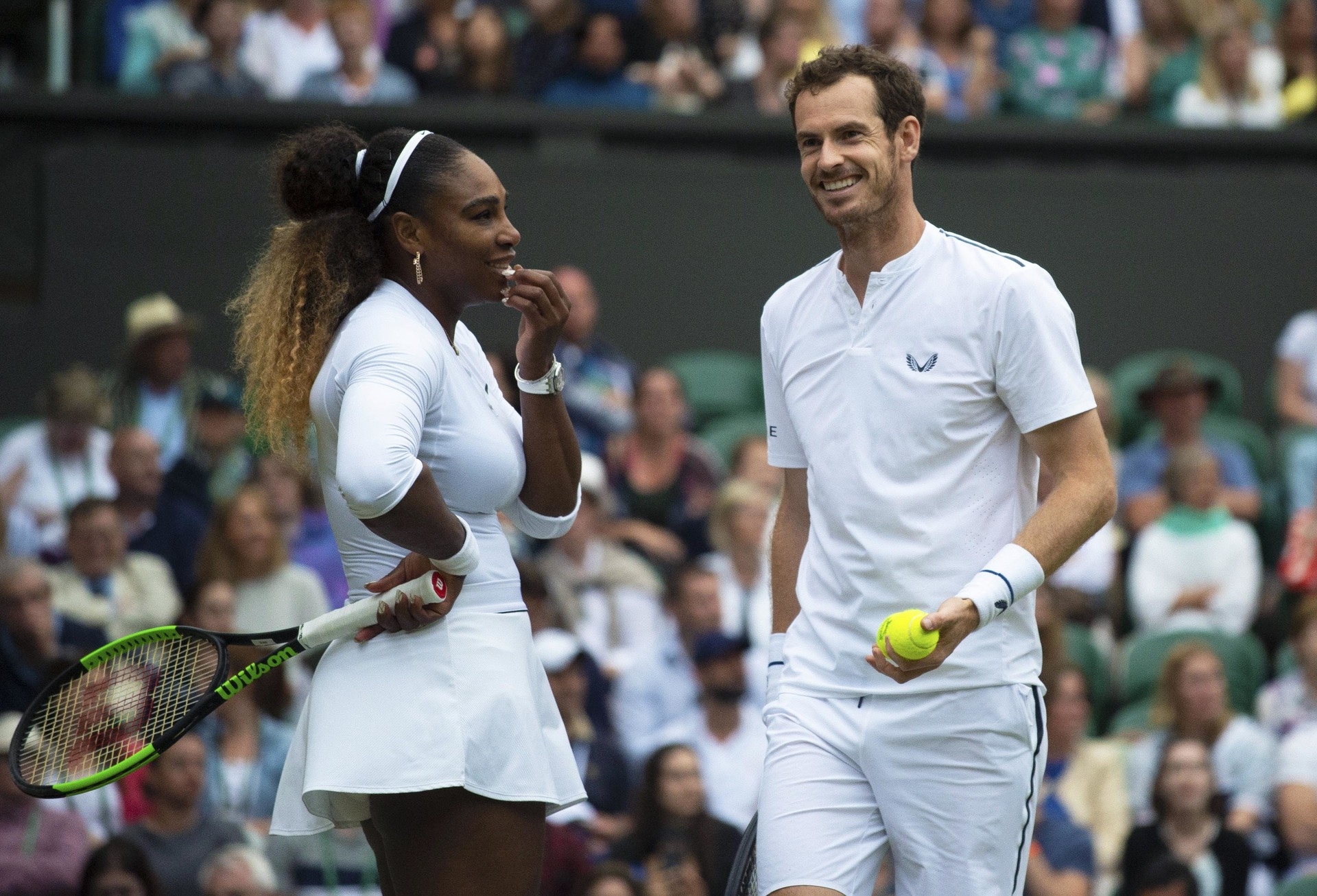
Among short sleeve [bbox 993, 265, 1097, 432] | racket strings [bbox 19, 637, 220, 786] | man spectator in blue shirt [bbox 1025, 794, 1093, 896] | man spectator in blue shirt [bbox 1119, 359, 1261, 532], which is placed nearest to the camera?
short sleeve [bbox 993, 265, 1097, 432]

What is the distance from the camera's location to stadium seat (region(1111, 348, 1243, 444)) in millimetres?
8883

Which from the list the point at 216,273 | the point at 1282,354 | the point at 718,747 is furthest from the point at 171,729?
the point at 1282,354

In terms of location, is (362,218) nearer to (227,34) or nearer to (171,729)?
(171,729)

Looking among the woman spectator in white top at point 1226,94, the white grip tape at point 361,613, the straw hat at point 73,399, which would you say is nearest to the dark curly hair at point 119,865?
the straw hat at point 73,399

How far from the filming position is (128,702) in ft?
11.6

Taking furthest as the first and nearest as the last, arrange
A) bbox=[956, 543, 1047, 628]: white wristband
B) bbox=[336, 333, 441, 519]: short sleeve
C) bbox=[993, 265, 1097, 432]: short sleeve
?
bbox=[993, 265, 1097, 432]: short sleeve → bbox=[956, 543, 1047, 628]: white wristband → bbox=[336, 333, 441, 519]: short sleeve

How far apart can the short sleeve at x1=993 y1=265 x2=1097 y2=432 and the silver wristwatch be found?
2.64 feet

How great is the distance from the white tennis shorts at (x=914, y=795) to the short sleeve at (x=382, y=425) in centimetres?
95

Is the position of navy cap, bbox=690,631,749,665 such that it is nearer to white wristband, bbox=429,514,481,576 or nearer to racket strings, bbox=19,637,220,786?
racket strings, bbox=19,637,220,786

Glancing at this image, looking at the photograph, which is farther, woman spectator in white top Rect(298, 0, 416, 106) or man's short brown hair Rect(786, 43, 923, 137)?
woman spectator in white top Rect(298, 0, 416, 106)

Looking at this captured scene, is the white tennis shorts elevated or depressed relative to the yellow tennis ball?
depressed

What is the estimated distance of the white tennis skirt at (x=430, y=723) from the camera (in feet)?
9.83

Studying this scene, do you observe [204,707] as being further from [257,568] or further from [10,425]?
[10,425]

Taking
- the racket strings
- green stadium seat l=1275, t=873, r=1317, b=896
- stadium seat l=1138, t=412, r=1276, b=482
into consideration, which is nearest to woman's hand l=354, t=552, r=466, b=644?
the racket strings
